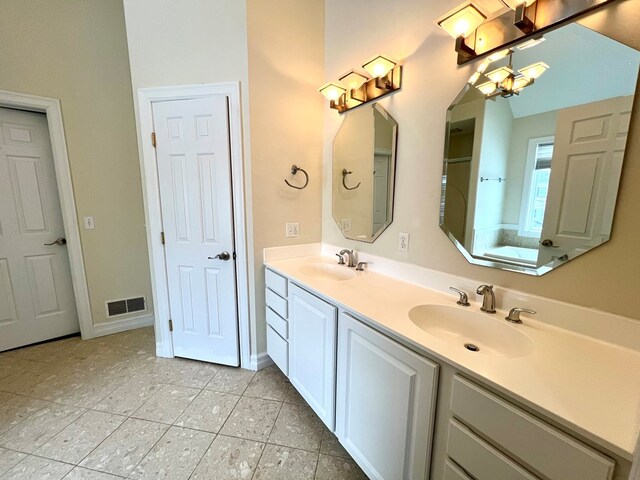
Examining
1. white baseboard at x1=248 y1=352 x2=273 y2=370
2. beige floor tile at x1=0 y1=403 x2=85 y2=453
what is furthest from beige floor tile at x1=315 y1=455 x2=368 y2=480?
beige floor tile at x1=0 y1=403 x2=85 y2=453

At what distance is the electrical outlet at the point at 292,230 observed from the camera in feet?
6.84

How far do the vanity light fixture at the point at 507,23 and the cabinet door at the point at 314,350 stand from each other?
1361mm

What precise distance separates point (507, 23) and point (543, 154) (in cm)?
56

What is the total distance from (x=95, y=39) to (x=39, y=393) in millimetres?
2887

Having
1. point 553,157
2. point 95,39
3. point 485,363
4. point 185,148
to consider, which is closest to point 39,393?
point 185,148

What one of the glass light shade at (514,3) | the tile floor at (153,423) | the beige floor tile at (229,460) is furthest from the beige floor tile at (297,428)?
the glass light shade at (514,3)

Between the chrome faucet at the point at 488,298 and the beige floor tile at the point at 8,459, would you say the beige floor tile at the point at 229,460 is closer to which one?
the beige floor tile at the point at 8,459

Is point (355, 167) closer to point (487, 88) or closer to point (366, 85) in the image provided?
point (366, 85)

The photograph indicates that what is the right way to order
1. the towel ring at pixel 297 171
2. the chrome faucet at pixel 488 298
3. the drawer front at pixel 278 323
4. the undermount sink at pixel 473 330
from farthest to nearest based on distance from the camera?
1. the towel ring at pixel 297 171
2. the drawer front at pixel 278 323
3. the chrome faucet at pixel 488 298
4. the undermount sink at pixel 473 330

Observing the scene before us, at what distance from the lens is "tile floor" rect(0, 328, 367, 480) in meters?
1.29

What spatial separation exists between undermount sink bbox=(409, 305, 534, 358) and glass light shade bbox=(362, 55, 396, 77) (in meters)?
1.33

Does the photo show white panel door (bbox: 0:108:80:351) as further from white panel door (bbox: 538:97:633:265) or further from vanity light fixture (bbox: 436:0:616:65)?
white panel door (bbox: 538:97:633:265)

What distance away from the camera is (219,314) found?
6.72 feet

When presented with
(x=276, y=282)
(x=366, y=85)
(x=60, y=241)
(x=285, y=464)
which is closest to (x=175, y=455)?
(x=285, y=464)
